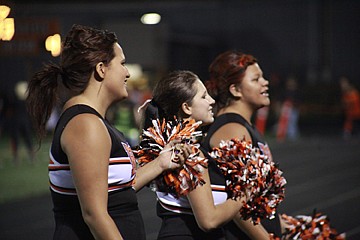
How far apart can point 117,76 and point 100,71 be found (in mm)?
71

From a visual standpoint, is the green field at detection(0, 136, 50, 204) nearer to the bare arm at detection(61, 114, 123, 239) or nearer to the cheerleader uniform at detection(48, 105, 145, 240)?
the cheerleader uniform at detection(48, 105, 145, 240)

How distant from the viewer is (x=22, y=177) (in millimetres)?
12109

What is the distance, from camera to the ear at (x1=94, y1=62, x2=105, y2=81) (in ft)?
8.52

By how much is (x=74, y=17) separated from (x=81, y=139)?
31611 millimetres

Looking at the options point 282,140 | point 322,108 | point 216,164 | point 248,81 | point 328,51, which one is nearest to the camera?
point 216,164

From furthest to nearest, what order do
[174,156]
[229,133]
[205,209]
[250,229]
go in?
[229,133], [250,229], [205,209], [174,156]

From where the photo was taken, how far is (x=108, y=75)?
103 inches

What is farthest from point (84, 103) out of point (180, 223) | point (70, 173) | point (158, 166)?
point (180, 223)

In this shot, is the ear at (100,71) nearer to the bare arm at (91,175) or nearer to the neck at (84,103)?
the neck at (84,103)

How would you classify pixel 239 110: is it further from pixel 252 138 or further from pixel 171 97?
pixel 171 97

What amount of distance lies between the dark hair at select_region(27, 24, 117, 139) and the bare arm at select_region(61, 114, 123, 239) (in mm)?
244

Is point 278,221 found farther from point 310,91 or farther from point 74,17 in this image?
point 74,17

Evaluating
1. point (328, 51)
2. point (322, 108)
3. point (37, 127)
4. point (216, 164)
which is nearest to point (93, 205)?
point (37, 127)

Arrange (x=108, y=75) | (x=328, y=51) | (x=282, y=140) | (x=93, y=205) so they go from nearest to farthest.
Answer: (x=93, y=205) < (x=108, y=75) < (x=282, y=140) < (x=328, y=51)
